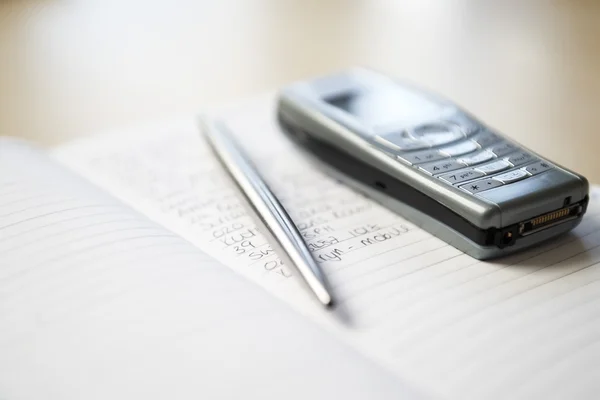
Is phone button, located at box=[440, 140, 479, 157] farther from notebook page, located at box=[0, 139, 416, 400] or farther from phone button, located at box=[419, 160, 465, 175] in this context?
notebook page, located at box=[0, 139, 416, 400]

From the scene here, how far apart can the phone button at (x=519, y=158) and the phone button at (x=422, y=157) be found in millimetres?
36

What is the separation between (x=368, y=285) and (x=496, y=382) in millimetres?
83

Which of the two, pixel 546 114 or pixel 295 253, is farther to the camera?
pixel 546 114

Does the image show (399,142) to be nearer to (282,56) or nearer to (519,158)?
(519,158)

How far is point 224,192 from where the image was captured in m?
0.44

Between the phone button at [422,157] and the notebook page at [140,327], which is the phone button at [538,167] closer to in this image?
the phone button at [422,157]

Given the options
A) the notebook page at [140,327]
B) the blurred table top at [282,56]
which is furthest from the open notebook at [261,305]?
the blurred table top at [282,56]

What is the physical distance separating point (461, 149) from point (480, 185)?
0.16 ft

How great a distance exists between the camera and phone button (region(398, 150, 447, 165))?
1.28ft

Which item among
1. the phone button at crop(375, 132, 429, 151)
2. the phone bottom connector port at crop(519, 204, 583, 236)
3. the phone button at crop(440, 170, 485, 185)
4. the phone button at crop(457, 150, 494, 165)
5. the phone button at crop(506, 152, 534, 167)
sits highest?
the phone button at crop(506, 152, 534, 167)

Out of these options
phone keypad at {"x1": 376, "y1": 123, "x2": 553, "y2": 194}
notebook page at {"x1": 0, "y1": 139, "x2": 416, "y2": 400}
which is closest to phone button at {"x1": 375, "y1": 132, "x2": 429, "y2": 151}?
phone keypad at {"x1": 376, "y1": 123, "x2": 553, "y2": 194}

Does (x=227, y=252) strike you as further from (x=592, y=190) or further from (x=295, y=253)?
(x=592, y=190)

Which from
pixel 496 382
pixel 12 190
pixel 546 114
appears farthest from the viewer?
pixel 546 114

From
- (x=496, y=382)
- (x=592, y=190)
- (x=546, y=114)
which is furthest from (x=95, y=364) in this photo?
(x=546, y=114)
